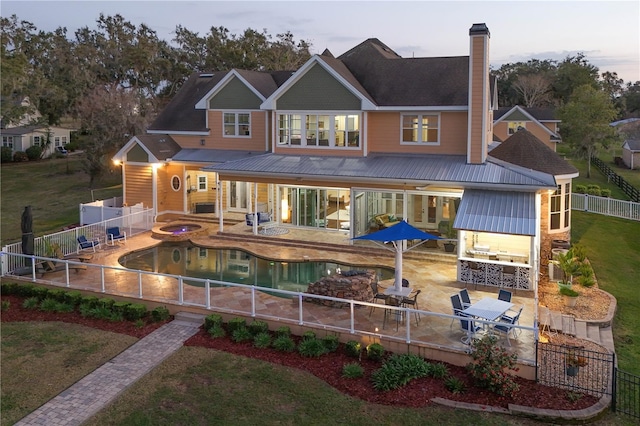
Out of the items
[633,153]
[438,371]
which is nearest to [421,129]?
[438,371]

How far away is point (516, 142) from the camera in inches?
906

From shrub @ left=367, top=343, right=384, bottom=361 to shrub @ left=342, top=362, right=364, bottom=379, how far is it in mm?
567

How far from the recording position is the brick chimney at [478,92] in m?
21.5

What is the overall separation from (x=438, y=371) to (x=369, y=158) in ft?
44.7

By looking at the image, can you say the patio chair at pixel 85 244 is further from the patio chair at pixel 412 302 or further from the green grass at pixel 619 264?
the green grass at pixel 619 264

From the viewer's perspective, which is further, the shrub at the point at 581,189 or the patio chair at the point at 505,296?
the shrub at the point at 581,189

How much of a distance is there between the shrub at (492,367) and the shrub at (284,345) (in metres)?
4.29

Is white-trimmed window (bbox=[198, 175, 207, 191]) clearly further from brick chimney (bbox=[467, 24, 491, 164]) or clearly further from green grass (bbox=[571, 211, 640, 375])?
green grass (bbox=[571, 211, 640, 375])

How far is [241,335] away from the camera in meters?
13.8

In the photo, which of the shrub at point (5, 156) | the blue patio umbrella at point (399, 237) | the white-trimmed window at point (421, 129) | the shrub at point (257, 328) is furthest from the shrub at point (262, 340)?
the shrub at point (5, 156)

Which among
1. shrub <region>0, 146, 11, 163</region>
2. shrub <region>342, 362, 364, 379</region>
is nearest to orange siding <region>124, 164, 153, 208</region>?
shrub <region>342, 362, 364, 379</region>

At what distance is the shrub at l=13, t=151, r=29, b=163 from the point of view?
53.6m

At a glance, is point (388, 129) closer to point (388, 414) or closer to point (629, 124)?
point (388, 414)

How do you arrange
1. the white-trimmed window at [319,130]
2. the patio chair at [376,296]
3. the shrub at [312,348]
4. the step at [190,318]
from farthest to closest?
the white-trimmed window at [319,130], the step at [190,318], the patio chair at [376,296], the shrub at [312,348]
